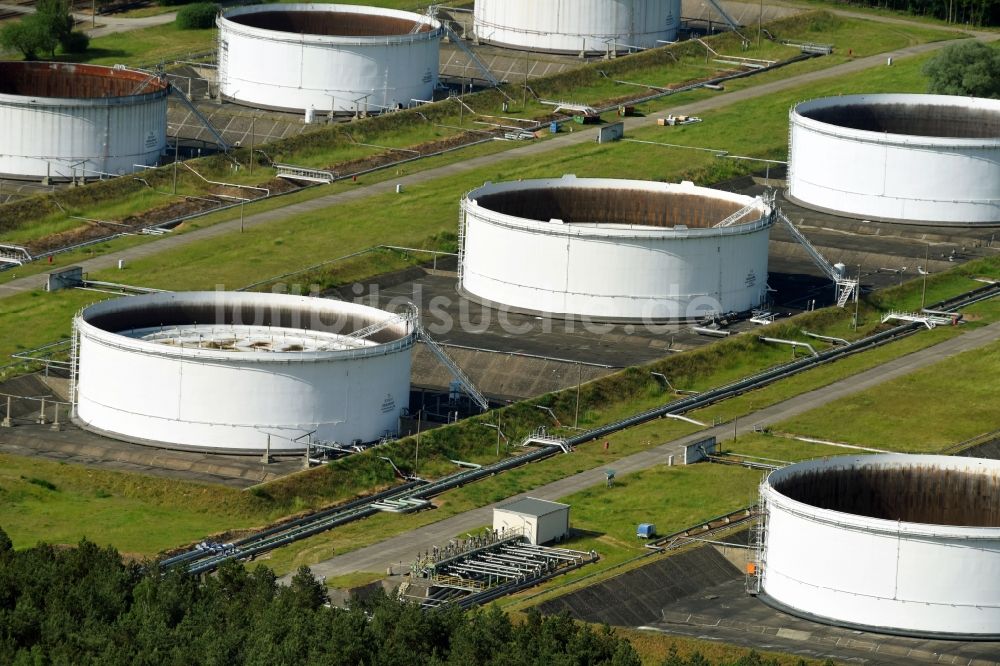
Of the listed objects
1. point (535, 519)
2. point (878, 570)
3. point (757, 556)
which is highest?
point (878, 570)

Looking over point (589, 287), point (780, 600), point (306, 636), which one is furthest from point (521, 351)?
point (306, 636)

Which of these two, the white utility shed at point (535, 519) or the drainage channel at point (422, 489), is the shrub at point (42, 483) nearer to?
the drainage channel at point (422, 489)

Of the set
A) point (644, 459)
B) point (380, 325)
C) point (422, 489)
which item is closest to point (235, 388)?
point (422, 489)

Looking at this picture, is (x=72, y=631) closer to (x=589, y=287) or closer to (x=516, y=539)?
(x=516, y=539)

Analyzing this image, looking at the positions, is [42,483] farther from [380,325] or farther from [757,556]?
[757,556]

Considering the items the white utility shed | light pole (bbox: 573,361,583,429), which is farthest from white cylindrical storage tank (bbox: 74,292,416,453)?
the white utility shed

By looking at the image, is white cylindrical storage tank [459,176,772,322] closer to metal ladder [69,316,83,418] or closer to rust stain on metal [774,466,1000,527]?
metal ladder [69,316,83,418]
